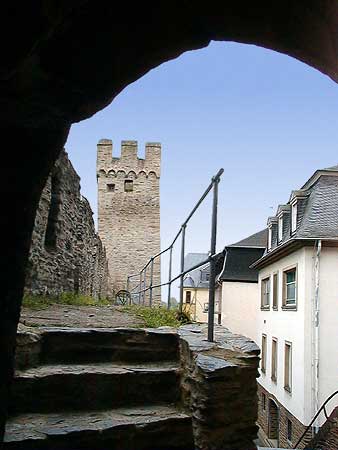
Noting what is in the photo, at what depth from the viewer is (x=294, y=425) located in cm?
1205

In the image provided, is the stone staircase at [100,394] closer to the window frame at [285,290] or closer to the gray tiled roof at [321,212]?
the gray tiled roof at [321,212]

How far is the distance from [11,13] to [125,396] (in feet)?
7.51

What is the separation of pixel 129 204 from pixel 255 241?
6.27 metres

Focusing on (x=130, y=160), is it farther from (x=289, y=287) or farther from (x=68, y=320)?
(x=68, y=320)

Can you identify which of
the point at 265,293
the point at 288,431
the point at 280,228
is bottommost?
the point at 288,431

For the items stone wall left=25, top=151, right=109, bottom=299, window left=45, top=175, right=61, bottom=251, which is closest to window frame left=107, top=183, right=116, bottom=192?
stone wall left=25, top=151, right=109, bottom=299

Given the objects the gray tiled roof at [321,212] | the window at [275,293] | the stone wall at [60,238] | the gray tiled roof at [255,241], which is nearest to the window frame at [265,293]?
the window at [275,293]

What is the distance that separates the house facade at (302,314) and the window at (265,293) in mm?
893

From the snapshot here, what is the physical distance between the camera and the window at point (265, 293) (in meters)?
16.8

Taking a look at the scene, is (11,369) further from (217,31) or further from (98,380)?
(217,31)

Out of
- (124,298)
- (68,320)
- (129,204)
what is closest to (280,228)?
(124,298)

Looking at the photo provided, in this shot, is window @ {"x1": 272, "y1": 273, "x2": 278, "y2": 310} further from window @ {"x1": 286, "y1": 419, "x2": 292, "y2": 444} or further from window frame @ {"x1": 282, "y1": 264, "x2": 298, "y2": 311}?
window @ {"x1": 286, "y1": 419, "x2": 292, "y2": 444}

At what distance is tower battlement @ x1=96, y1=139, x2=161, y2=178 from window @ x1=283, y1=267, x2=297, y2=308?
10715 mm

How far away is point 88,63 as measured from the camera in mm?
2416
